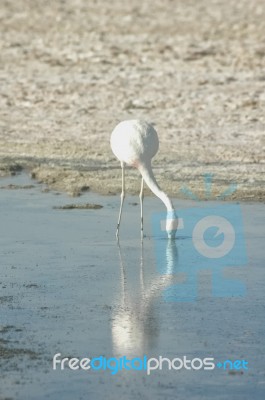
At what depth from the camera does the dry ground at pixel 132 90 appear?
1256cm

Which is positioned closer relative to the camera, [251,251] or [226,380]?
[226,380]

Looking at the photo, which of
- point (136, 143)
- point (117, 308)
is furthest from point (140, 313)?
point (136, 143)

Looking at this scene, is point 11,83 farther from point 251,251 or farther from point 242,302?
point 242,302

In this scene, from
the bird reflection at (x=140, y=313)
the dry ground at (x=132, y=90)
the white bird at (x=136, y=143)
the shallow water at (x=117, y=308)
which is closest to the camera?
the shallow water at (x=117, y=308)

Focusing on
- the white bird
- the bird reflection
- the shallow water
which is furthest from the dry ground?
the bird reflection

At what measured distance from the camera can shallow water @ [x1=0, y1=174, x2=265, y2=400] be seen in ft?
19.1

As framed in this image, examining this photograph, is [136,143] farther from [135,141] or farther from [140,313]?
[140,313]

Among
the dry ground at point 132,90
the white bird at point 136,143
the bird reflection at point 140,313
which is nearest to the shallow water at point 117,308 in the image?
the bird reflection at point 140,313

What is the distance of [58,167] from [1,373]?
6.79 meters

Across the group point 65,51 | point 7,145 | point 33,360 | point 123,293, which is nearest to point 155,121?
point 7,145

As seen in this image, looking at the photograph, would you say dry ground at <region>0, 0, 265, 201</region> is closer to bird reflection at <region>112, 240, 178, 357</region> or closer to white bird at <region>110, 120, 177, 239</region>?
white bird at <region>110, 120, 177, 239</region>

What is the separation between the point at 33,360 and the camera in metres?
6.12

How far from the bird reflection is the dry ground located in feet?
9.57

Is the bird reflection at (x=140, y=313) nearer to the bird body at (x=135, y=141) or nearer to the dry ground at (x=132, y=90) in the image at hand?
the bird body at (x=135, y=141)
